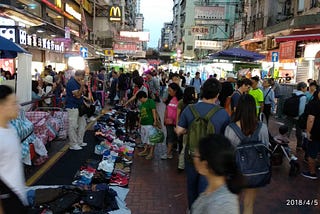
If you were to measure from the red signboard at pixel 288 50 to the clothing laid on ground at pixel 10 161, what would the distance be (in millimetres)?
18582

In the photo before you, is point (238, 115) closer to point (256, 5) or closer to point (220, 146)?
point (220, 146)

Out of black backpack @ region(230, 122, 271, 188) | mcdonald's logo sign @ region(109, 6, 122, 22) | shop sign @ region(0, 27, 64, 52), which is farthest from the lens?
mcdonald's logo sign @ region(109, 6, 122, 22)

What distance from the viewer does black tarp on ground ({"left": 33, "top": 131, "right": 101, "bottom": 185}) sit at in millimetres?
6141

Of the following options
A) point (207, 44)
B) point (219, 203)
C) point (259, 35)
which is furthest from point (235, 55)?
point (207, 44)

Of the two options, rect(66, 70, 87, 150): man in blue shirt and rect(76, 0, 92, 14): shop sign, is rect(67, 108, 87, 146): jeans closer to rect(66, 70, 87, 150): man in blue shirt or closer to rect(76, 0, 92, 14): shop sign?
rect(66, 70, 87, 150): man in blue shirt

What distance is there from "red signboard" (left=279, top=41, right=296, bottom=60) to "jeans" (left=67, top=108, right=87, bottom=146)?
47.8 ft

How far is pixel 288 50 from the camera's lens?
1984 centimetres

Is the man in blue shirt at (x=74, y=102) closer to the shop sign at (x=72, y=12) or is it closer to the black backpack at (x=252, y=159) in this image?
the black backpack at (x=252, y=159)

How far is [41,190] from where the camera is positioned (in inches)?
203

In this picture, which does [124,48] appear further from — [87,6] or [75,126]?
[75,126]

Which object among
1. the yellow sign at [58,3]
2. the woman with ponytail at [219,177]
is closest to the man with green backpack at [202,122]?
the woman with ponytail at [219,177]

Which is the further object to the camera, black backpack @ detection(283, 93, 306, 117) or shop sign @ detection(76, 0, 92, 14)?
shop sign @ detection(76, 0, 92, 14)

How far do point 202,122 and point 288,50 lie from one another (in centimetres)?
1766

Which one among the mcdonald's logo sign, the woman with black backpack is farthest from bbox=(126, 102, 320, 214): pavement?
the mcdonald's logo sign
